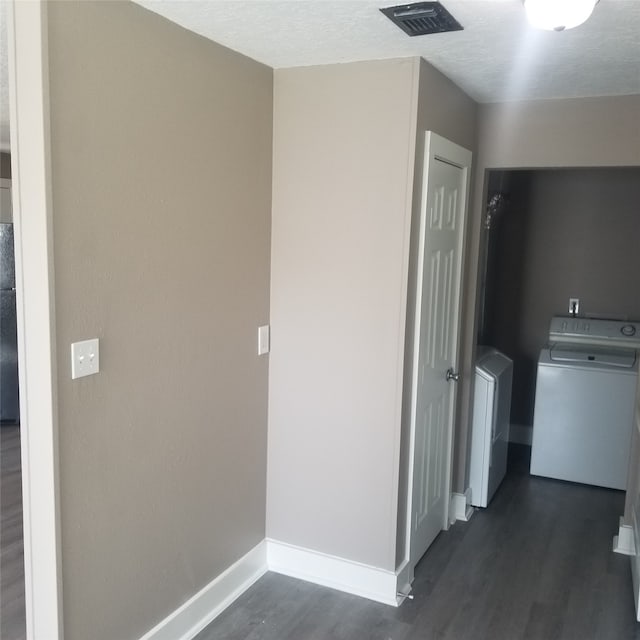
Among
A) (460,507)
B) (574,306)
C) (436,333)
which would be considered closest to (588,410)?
(574,306)

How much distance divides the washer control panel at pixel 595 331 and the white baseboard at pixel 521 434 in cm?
82

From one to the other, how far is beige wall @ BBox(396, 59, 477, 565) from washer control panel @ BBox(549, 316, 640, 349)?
1942 mm

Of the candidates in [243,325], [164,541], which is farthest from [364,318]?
[164,541]

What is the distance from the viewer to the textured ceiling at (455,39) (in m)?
1.99

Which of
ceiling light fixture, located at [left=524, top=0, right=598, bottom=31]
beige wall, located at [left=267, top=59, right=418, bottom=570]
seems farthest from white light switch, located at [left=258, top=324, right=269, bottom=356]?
ceiling light fixture, located at [left=524, top=0, right=598, bottom=31]

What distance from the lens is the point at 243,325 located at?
9.00 ft

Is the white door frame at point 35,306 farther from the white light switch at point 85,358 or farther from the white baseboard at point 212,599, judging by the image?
the white baseboard at point 212,599

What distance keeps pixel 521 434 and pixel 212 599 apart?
306 centimetres

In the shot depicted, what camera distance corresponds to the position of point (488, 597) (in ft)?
9.43

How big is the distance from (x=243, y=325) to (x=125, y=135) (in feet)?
3.20

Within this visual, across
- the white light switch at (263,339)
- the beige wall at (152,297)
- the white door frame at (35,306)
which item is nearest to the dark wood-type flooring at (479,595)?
the beige wall at (152,297)

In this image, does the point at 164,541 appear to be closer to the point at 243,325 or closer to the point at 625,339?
the point at 243,325

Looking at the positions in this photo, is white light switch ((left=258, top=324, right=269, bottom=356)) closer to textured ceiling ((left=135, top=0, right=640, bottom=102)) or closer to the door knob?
the door knob

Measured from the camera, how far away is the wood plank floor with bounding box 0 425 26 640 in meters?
2.63
